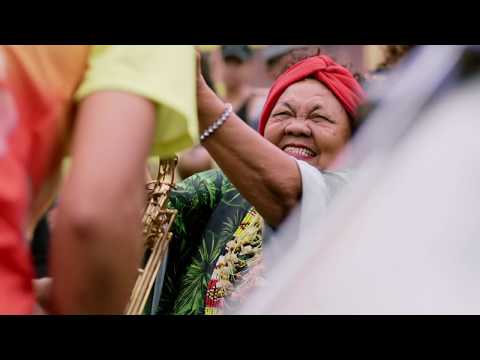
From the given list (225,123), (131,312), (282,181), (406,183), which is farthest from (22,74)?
(282,181)

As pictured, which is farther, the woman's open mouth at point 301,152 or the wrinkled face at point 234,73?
the wrinkled face at point 234,73

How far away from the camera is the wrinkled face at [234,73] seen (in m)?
4.61

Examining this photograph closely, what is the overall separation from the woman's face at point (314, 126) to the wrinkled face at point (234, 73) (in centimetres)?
231

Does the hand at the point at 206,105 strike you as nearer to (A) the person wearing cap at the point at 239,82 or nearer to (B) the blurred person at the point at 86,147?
(B) the blurred person at the point at 86,147

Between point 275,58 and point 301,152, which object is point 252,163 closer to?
point 301,152

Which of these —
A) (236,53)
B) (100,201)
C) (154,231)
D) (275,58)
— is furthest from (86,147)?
(236,53)

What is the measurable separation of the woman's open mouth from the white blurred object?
1.30 metres

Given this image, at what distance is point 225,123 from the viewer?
1781 mm

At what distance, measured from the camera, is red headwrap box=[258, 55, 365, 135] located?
230 centimetres

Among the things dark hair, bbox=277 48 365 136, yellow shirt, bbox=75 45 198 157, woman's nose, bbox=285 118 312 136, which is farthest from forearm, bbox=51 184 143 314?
dark hair, bbox=277 48 365 136

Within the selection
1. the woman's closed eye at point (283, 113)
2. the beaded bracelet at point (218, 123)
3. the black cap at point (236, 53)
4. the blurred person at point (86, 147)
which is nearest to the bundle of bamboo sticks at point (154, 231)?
the beaded bracelet at point (218, 123)

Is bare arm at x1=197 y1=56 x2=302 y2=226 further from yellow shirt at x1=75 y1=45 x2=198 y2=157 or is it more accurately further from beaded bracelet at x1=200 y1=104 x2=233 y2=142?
yellow shirt at x1=75 y1=45 x2=198 y2=157

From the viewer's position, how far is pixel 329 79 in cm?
231

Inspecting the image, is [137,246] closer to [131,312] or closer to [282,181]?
[131,312]
